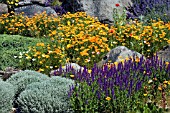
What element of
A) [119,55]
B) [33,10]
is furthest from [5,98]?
[33,10]

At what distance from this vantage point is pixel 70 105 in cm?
538

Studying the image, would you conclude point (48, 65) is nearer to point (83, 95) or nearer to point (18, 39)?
point (18, 39)

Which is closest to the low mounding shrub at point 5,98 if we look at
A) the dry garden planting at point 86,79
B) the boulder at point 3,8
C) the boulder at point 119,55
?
the dry garden planting at point 86,79

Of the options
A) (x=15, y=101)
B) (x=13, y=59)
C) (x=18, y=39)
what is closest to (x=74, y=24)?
(x=18, y=39)

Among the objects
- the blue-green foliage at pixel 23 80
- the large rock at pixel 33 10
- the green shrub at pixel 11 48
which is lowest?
the green shrub at pixel 11 48

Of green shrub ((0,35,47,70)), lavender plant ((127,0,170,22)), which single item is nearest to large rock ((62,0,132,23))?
lavender plant ((127,0,170,22))

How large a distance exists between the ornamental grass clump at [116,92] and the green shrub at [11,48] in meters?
2.81

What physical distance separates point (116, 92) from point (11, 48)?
444 centimetres

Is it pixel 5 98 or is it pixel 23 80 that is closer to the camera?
pixel 5 98

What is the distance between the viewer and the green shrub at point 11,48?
8.40 m

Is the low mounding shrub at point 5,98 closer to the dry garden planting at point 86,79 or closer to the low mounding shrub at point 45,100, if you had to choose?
the dry garden planting at point 86,79

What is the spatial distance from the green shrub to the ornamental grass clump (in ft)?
9.21

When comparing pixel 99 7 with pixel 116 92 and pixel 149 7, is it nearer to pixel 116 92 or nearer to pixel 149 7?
pixel 149 7

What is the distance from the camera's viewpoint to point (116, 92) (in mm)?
5227
